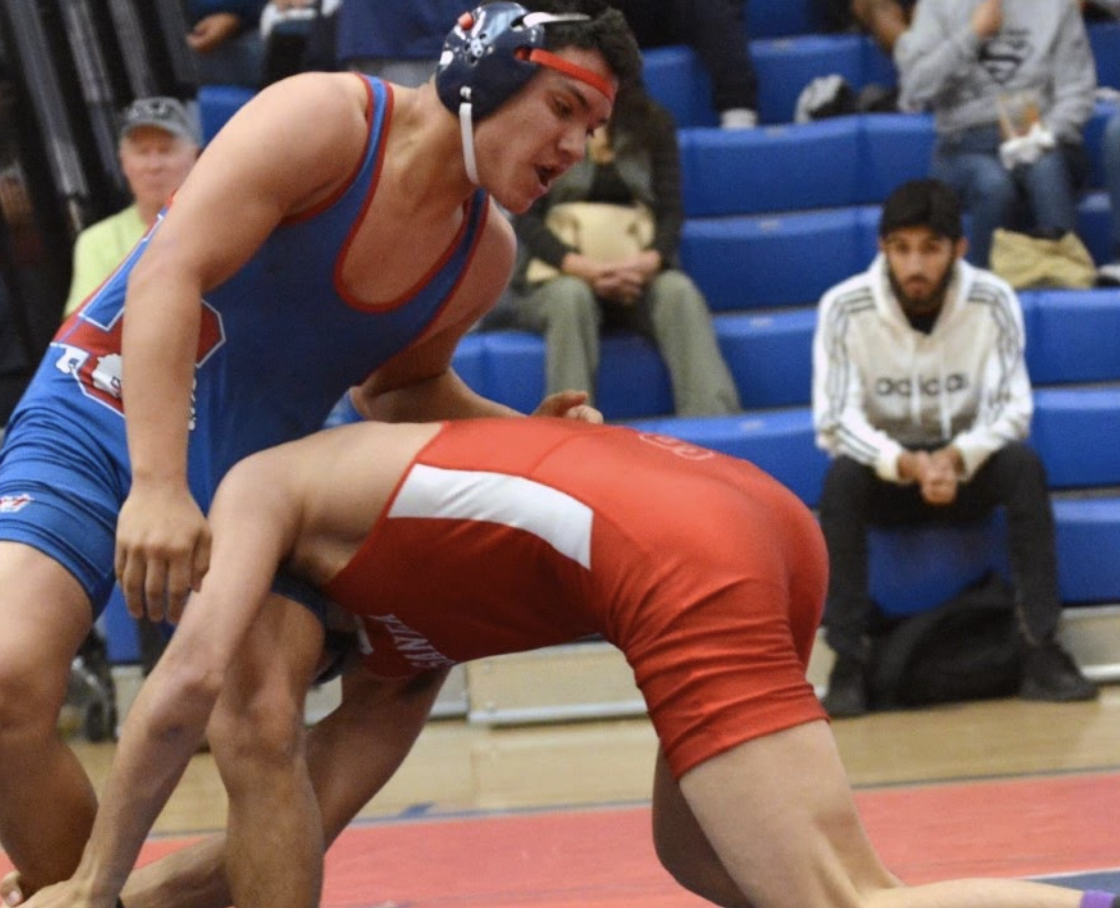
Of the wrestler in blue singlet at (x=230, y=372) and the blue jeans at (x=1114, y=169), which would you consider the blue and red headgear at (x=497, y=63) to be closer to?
the wrestler in blue singlet at (x=230, y=372)

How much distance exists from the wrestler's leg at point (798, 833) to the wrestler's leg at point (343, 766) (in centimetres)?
67

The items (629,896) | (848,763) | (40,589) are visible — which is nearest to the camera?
(40,589)

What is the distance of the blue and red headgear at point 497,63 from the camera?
252 cm

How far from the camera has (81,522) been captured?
8.46 feet

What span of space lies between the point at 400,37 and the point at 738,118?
1.35 metres

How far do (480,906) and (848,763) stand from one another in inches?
48.4

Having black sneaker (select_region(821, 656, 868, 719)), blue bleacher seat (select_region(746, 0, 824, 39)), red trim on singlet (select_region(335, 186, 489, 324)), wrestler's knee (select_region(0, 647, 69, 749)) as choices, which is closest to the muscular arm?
red trim on singlet (select_region(335, 186, 489, 324))

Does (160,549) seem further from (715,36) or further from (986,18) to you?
(715,36)

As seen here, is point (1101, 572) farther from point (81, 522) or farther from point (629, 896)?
point (81, 522)

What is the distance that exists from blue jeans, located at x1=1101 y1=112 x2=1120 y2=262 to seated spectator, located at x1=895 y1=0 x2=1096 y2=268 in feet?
0.41

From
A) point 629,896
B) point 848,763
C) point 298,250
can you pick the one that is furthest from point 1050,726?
point 298,250

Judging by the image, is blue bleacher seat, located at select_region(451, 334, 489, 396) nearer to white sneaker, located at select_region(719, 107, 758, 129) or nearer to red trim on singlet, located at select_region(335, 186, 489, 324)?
white sneaker, located at select_region(719, 107, 758, 129)

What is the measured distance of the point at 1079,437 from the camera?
5.40 m

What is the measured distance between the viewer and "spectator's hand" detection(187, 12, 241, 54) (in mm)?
6722
